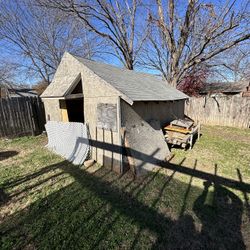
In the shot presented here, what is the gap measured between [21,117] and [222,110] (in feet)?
43.5

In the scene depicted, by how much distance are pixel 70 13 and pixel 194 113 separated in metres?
12.2

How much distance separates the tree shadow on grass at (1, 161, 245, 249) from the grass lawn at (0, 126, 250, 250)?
0.02 metres

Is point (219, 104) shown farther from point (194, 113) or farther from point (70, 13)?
point (70, 13)

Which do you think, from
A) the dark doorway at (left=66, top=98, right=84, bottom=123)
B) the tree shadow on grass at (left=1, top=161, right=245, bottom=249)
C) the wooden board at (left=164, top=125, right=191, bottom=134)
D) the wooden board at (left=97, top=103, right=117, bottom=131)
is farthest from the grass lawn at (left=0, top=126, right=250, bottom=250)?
the dark doorway at (left=66, top=98, right=84, bottom=123)

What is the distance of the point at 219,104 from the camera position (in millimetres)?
11930

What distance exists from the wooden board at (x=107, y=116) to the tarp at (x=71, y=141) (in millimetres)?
744

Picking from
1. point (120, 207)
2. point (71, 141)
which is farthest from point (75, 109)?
point (120, 207)

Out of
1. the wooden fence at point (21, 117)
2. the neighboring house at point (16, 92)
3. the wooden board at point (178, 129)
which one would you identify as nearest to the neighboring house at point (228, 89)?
the wooden board at point (178, 129)

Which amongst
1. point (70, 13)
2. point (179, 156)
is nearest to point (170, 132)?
point (179, 156)

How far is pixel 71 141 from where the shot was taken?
605 cm

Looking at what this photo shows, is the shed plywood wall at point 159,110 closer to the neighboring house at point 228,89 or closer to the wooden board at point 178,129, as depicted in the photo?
the wooden board at point 178,129

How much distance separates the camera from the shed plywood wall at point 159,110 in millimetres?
5609

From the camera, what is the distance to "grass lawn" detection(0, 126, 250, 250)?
2785 millimetres

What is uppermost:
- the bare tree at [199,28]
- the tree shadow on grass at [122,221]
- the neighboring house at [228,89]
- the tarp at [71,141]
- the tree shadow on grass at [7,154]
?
the bare tree at [199,28]
